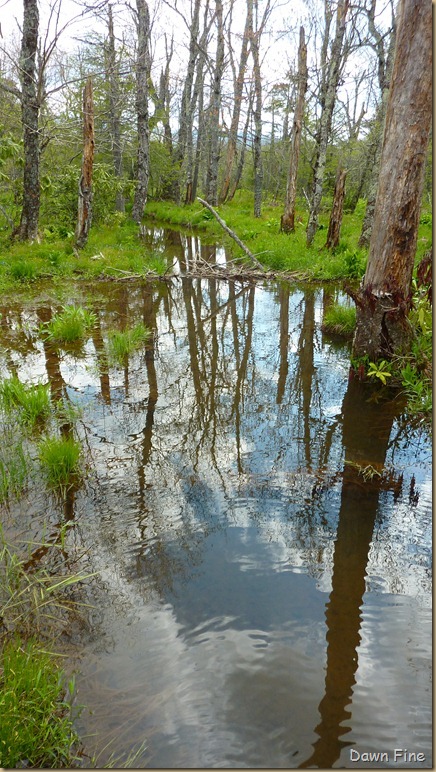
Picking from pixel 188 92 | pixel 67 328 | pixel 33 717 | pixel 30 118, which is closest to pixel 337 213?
pixel 30 118

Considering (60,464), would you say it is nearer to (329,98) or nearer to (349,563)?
(349,563)

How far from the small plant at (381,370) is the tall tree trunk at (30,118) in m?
9.39

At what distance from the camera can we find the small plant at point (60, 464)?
3719 millimetres

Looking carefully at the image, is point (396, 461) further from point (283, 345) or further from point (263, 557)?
point (283, 345)

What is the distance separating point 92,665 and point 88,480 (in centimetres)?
168

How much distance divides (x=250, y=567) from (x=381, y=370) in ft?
11.6

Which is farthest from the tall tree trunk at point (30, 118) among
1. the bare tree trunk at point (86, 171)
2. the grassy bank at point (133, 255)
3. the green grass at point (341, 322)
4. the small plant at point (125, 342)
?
the green grass at point (341, 322)

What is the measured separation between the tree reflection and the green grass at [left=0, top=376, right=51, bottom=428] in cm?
299

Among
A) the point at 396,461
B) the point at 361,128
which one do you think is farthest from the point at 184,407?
the point at 361,128

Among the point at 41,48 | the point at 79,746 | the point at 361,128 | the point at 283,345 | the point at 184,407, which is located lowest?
the point at 79,746

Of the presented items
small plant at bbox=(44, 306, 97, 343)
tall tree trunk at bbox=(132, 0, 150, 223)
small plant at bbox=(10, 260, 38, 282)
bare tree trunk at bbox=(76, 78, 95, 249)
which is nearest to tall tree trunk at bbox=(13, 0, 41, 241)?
bare tree trunk at bbox=(76, 78, 95, 249)

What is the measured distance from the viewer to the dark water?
81.0 inches

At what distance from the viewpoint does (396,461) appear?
13.6 ft

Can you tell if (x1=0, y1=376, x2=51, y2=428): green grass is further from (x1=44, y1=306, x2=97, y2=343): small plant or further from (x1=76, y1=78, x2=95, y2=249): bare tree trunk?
(x1=76, y1=78, x2=95, y2=249): bare tree trunk
